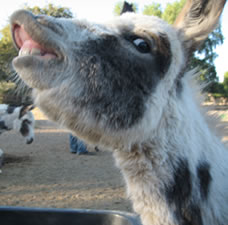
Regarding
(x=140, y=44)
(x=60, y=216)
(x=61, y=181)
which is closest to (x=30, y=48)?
(x=140, y=44)

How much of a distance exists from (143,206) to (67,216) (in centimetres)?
100

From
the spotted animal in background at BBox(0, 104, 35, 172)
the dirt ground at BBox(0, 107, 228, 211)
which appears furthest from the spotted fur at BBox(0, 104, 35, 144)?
the dirt ground at BBox(0, 107, 228, 211)

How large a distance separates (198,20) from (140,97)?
728mm

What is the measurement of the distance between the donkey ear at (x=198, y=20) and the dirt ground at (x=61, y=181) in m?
2.30

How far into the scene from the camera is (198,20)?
171cm

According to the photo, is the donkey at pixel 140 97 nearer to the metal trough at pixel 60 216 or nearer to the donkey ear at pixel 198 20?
the donkey ear at pixel 198 20

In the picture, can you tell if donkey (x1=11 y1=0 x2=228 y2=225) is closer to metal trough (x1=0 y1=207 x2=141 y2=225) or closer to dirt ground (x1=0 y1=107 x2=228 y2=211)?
metal trough (x1=0 y1=207 x2=141 y2=225)

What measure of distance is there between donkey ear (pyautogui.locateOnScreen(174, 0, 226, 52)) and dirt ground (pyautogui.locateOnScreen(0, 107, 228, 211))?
7.54 feet

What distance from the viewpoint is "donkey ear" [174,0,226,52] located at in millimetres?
1605

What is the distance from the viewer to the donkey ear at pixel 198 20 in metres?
1.61

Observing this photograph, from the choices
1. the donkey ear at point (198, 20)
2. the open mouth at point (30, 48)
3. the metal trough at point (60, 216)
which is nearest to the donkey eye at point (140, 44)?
the donkey ear at point (198, 20)

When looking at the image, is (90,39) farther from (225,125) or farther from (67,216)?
(67,216)

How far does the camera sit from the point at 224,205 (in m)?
1.63

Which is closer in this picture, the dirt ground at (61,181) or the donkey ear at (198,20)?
the donkey ear at (198,20)
